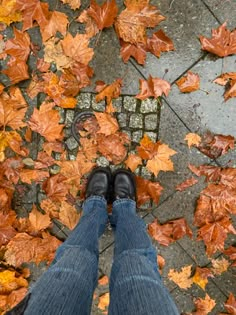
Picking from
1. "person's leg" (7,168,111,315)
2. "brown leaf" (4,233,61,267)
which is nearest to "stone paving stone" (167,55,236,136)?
"person's leg" (7,168,111,315)

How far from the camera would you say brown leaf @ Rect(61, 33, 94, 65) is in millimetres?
2326

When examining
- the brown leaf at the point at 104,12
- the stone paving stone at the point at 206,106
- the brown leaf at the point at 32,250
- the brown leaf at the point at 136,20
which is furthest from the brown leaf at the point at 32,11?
the brown leaf at the point at 32,250

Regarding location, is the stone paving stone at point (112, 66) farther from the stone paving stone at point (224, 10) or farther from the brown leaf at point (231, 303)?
the brown leaf at point (231, 303)

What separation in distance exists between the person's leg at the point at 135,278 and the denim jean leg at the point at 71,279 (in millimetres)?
127

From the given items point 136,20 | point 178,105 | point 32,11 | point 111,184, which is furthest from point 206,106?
point 32,11

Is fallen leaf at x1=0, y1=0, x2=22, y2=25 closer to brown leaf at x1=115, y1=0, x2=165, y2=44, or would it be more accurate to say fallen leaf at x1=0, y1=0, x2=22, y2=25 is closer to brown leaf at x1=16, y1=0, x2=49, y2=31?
brown leaf at x1=16, y1=0, x2=49, y2=31

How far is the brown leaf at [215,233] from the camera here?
8.00 feet

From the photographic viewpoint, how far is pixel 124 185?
2359 millimetres

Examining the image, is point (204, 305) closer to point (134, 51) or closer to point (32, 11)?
point (134, 51)

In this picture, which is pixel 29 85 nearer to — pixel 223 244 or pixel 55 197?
pixel 55 197

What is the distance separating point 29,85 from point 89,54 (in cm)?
49

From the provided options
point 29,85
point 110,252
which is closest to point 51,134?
point 29,85

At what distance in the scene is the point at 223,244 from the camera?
247cm

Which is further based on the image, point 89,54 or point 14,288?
point 14,288
